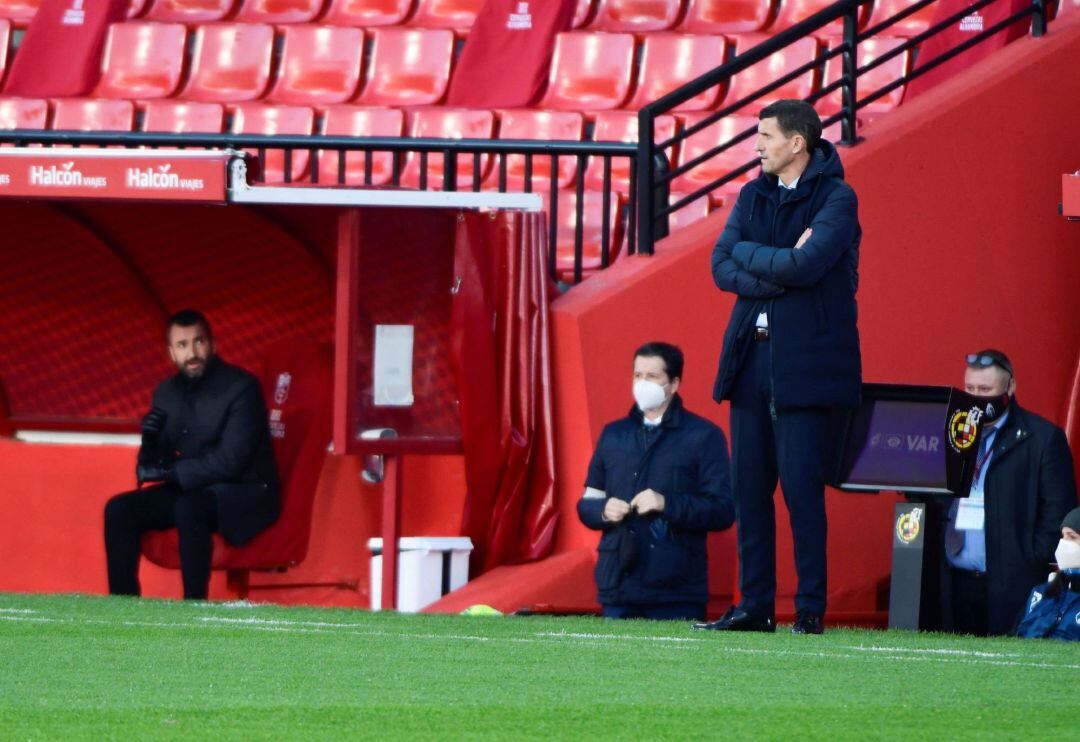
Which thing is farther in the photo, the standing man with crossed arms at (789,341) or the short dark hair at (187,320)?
the short dark hair at (187,320)

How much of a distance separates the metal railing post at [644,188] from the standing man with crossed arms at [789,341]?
2.24 metres

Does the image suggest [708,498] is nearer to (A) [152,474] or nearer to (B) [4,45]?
(A) [152,474]

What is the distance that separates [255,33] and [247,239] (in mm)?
3549

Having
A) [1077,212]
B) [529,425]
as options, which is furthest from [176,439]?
[1077,212]

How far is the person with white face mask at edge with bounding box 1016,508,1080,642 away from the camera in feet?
24.3

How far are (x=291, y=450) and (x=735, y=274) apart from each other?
3.45 metres

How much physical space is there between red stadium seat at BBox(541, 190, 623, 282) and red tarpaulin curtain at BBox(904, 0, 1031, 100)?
61.5 inches

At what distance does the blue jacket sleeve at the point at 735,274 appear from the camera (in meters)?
6.39

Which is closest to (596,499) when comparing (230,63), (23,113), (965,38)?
(965,38)

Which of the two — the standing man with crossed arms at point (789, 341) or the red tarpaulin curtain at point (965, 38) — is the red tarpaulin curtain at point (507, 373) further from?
the standing man with crossed arms at point (789, 341)

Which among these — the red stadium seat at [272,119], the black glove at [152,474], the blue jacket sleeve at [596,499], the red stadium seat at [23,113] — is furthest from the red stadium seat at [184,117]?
the blue jacket sleeve at [596,499]

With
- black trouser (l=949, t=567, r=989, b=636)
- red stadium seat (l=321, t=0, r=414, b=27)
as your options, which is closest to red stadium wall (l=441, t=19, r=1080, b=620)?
black trouser (l=949, t=567, r=989, b=636)

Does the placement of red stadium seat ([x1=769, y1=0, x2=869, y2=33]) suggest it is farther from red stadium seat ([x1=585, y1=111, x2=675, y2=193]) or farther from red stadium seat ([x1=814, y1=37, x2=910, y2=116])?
red stadium seat ([x1=585, y1=111, x2=675, y2=193])

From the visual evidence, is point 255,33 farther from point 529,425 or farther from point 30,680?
point 30,680
